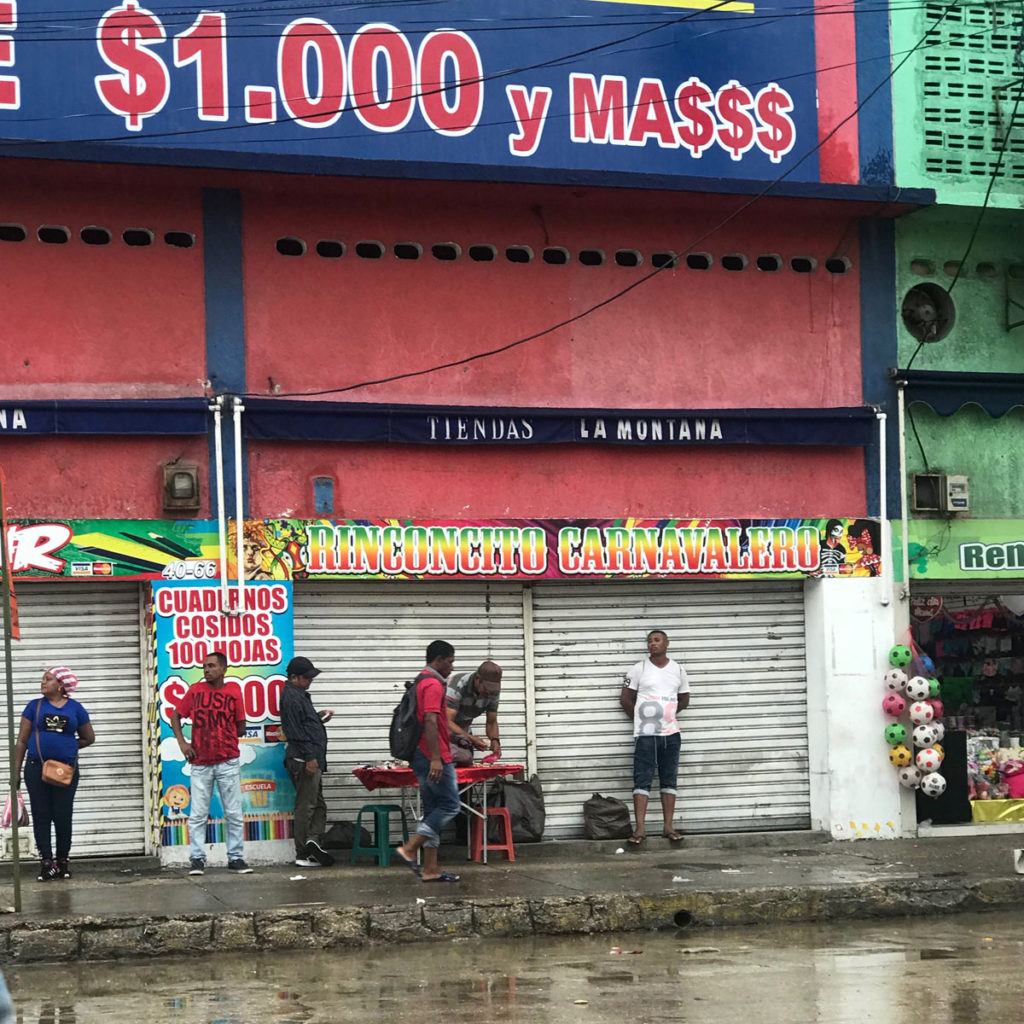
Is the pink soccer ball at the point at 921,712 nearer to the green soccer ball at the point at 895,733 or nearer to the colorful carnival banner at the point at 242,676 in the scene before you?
the green soccer ball at the point at 895,733

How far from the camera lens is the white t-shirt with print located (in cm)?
1547

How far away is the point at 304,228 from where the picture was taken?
599 inches

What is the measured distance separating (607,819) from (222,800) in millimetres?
3485

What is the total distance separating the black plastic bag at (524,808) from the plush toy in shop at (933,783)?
3.61 meters

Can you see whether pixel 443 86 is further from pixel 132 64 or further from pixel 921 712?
pixel 921 712

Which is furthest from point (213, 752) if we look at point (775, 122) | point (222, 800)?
point (775, 122)

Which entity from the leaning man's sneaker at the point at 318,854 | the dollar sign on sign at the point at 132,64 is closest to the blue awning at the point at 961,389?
the leaning man's sneaker at the point at 318,854

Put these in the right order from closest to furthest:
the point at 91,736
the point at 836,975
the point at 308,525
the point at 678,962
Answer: the point at 836,975 → the point at 678,962 → the point at 91,736 → the point at 308,525

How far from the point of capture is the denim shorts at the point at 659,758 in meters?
15.4

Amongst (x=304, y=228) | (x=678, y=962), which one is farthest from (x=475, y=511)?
(x=678, y=962)

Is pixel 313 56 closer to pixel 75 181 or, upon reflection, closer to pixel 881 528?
pixel 75 181

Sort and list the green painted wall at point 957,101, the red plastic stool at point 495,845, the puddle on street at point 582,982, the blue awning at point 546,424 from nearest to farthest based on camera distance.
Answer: the puddle on street at point 582,982, the red plastic stool at point 495,845, the blue awning at point 546,424, the green painted wall at point 957,101

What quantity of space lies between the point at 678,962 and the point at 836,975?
41.4 inches

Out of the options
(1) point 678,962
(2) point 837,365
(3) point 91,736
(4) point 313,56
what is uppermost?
(4) point 313,56
